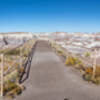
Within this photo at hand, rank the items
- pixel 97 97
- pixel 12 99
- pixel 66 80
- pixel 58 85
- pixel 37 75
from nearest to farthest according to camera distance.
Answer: pixel 12 99
pixel 97 97
pixel 58 85
pixel 66 80
pixel 37 75

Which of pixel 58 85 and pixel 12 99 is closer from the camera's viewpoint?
pixel 12 99

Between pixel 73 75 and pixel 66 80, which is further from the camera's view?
pixel 73 75

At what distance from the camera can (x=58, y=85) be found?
4.83 m

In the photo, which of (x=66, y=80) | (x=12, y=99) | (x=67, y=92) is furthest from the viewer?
(x=66, y=80)

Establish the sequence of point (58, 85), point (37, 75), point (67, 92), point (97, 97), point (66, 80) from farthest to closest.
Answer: point (37, 75), point (66, 80), point (58, 85), point (67, 92), point (97, 97)

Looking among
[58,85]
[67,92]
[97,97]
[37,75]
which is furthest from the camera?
[37,75]

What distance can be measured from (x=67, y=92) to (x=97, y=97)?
1053 mm

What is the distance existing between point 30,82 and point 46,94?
120 cm

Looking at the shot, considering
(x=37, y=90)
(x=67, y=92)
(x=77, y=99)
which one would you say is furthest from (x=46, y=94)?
(x=77, y=99)

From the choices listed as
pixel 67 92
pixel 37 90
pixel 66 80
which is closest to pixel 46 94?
pixel 37 90

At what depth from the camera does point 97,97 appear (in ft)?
13.1

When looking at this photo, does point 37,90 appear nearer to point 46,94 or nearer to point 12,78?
point 46,94

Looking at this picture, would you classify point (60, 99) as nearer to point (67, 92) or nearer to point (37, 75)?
point (67, 92)

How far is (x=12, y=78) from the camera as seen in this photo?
4984 mm
